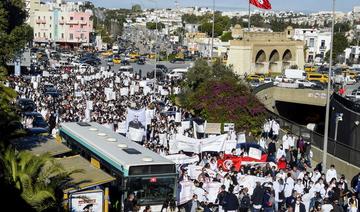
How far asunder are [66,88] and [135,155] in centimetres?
2461

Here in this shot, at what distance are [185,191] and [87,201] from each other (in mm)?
3568

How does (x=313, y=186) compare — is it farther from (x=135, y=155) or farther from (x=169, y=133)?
(x=169, y=133)

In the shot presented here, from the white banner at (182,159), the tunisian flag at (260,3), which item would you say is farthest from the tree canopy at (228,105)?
the tunisian flag at (260,3)

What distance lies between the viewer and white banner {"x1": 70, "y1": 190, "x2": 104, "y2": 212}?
1355cm

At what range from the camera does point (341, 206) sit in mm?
15820

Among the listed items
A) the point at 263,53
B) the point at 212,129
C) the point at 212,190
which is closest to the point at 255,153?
the point at 212,129

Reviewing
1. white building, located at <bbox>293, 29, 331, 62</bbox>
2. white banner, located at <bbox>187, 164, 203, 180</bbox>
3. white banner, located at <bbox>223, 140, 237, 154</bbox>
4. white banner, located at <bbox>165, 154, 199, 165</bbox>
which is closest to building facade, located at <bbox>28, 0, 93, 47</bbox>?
white building, located at <bbox>293, 29, 331, 62</bbox>

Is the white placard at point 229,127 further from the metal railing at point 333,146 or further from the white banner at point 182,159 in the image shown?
the white banner at point 182,159

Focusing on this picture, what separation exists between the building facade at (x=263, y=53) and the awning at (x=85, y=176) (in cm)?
4949

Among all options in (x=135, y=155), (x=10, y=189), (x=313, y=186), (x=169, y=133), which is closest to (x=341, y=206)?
(x=313, y=186)

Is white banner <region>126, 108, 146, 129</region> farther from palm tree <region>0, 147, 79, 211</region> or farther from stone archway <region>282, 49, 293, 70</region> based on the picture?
stone archway <region>282, 49, 293, 70</region>

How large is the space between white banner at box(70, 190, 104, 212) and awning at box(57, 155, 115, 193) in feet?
0.63

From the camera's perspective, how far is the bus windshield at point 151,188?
14867 millimetres

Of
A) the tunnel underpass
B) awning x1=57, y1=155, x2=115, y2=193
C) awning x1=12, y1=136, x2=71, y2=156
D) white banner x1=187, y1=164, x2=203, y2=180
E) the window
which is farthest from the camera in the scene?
the window
